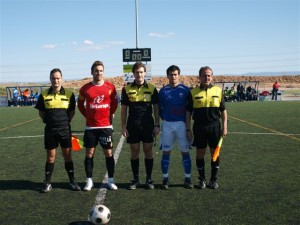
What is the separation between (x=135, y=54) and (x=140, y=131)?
23189 millimetres

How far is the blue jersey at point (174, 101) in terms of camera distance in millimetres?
5539

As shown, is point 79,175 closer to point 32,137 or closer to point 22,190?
point 22,190

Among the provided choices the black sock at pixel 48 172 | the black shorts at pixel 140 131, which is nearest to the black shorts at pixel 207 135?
the black shorts at pixel 140 131

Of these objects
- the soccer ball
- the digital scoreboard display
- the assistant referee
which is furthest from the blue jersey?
the digital scoreboard display

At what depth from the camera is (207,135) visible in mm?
5570

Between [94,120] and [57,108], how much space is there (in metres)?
0.64

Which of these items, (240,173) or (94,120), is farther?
(240,173)

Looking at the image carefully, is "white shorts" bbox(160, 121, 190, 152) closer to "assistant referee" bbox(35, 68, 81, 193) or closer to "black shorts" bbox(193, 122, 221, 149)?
"black shorts" bbox(193, 122, 221, 149)

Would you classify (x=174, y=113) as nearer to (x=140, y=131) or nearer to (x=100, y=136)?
(x=140, y=131)

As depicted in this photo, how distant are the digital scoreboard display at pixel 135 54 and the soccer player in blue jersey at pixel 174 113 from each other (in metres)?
22.8

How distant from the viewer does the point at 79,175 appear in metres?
6.61

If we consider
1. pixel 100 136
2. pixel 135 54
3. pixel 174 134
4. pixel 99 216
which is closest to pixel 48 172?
pixel 100 136

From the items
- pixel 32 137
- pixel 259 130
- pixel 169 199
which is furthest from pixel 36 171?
pixel 259 130

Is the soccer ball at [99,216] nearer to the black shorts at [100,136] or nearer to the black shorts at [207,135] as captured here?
the black shorts at [100,136]
